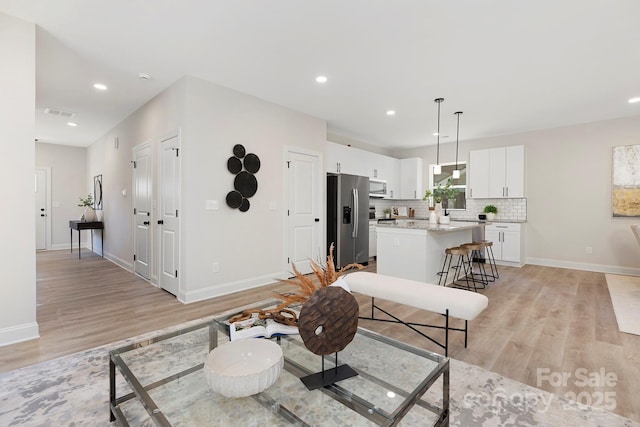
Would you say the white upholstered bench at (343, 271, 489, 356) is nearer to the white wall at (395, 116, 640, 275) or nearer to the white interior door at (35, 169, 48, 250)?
the white wall at (395, 116, 640, 275)

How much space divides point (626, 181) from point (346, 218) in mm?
4664

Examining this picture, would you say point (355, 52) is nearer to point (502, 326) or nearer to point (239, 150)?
point (239, 150)

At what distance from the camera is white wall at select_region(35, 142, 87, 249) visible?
7.39 m

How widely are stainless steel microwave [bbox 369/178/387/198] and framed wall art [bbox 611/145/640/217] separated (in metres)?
3.97

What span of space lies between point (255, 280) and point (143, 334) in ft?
5.27

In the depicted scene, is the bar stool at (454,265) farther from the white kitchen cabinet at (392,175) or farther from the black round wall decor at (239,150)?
the black round wall decor at (239,150)

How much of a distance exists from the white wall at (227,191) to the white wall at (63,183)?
5863mm

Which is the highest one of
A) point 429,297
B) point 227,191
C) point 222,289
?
point 227,191

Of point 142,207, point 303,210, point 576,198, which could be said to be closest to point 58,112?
point 142,207

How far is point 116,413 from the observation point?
1417 mm

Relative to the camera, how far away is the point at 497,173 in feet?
20.3

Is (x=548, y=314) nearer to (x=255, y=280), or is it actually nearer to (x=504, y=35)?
(x=504, y=35)

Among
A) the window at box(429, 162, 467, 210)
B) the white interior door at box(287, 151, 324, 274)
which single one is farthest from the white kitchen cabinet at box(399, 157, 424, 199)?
the white interior door at box(287, 151, 324, 274)

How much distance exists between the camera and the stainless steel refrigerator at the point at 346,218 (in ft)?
17.1
